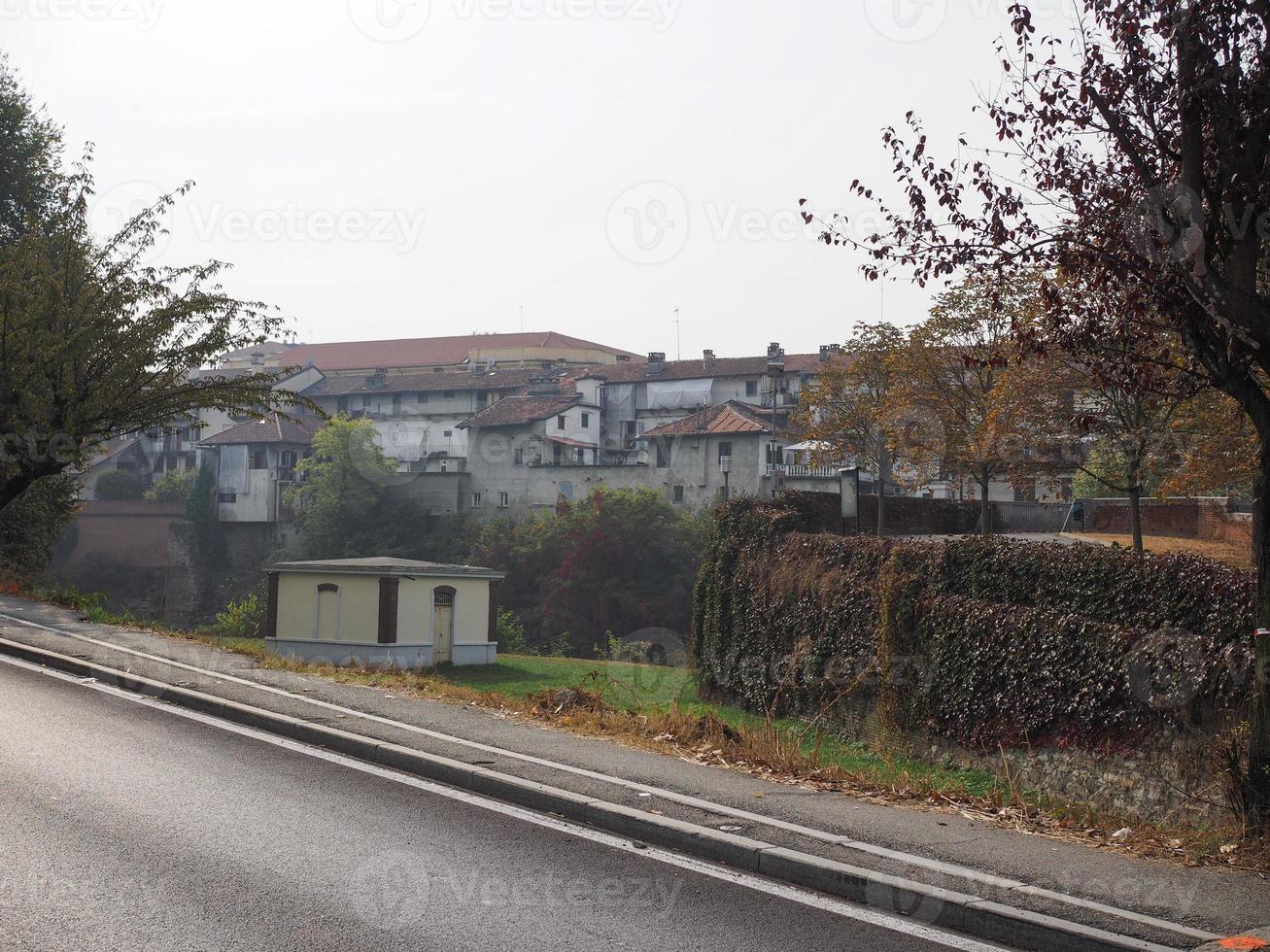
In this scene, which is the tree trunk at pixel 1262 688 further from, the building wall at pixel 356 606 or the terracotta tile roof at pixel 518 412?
the terracotta tile roof at pixel 518 412

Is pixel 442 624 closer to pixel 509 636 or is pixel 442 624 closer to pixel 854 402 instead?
pixel 509 636

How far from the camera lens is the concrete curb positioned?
19.7 feet

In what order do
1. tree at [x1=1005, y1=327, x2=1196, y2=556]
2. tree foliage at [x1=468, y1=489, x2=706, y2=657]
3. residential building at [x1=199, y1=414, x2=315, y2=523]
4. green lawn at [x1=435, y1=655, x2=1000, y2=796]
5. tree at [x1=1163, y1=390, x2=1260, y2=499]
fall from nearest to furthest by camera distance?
1. green lawn at [x1=435, y1=655, x2=1000, y2=796]
2. tree at [x1=1163, y1=390, x2=1260, y2=499]
3. tree at [x1=1005, y1=327, x2=1196, y2=556]
4. tree foliage at [x1=468, y1=489, x2=706, y2=657]
5. residential building at [x1=199, y1=414, x2=315, y2=523]

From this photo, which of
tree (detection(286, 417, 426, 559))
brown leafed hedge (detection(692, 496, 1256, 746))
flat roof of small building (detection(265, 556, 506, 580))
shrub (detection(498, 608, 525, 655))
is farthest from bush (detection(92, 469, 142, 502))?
brown leafed hedge (detection(692, 496, 1256, 746))

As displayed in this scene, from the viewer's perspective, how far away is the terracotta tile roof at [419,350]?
121 meters

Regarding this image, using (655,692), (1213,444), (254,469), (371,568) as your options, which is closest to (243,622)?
(371,568)

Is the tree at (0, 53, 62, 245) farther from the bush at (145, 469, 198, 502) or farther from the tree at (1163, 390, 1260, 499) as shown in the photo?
the bush at (145, 469, 198, 502)

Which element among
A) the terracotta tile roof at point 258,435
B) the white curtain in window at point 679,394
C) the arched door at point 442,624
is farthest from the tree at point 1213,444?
the terracotta tile roof at point 258,435

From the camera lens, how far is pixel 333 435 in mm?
79688

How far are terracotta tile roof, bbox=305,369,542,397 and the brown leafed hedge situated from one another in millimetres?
69070

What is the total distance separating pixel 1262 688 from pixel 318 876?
6.28m

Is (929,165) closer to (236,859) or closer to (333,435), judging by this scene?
(236,859)

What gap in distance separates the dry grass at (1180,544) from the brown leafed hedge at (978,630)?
990 centimetres

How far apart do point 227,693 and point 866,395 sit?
37479mm
